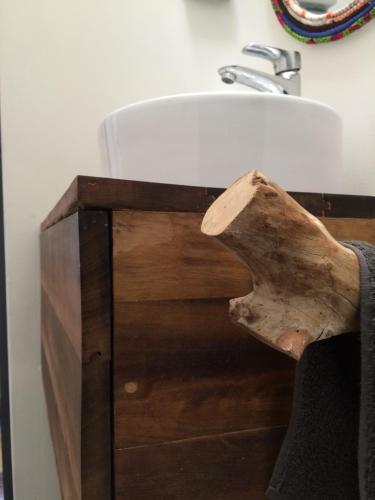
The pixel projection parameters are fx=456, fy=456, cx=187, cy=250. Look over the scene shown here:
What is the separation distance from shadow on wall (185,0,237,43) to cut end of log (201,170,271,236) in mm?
909

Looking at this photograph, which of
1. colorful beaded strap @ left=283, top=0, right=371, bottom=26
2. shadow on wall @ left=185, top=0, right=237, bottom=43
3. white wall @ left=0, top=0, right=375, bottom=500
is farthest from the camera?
shadow on wall @ left=185, top=0, right=237, bottom=43

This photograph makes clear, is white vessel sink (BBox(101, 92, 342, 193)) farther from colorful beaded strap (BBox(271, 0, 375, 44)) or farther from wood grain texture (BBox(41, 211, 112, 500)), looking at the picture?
colorful beaded strap (BBox(271, 0, 375, 44))

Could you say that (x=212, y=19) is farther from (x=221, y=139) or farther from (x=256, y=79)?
(x=221, y=139)

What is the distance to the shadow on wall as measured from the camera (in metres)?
1.09

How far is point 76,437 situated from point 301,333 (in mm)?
221

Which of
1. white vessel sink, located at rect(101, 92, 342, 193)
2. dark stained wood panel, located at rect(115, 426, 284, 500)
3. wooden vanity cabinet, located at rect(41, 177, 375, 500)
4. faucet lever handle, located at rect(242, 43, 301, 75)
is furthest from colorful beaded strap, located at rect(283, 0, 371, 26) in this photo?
dark stained wood panel, located at rect(115, 426, 284, 500)

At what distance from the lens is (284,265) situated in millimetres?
319

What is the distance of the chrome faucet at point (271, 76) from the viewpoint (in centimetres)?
70

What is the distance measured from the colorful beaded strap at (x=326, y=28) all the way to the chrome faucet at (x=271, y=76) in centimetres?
15

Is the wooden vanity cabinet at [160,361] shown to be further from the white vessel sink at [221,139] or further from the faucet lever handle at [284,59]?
the faucet lever handle at [284,59]

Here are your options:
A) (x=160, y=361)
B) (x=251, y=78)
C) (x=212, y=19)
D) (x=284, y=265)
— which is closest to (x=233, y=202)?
(x=284, y=265)

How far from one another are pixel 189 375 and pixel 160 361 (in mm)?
32

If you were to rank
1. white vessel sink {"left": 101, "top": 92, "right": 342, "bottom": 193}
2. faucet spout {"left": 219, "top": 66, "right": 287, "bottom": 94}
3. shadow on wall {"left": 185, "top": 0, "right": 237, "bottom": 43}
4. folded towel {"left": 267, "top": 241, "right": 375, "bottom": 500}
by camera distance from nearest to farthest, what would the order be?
folded towel {"left": 267, "top": 241, "right": 375, "bottom": 500} → white vessel sink {"left": 101, "top": 92, "right": 342, "bottom": 193} → faucet spout {"left": 219, "top": 66, "right": 287, "bottom": 94} → shadow on wall {"left": 185, "top": 0, "right": 237, "bottom": 43}

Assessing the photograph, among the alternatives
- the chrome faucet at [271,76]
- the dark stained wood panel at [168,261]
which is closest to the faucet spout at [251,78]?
the chrome faucet at [271,76]
